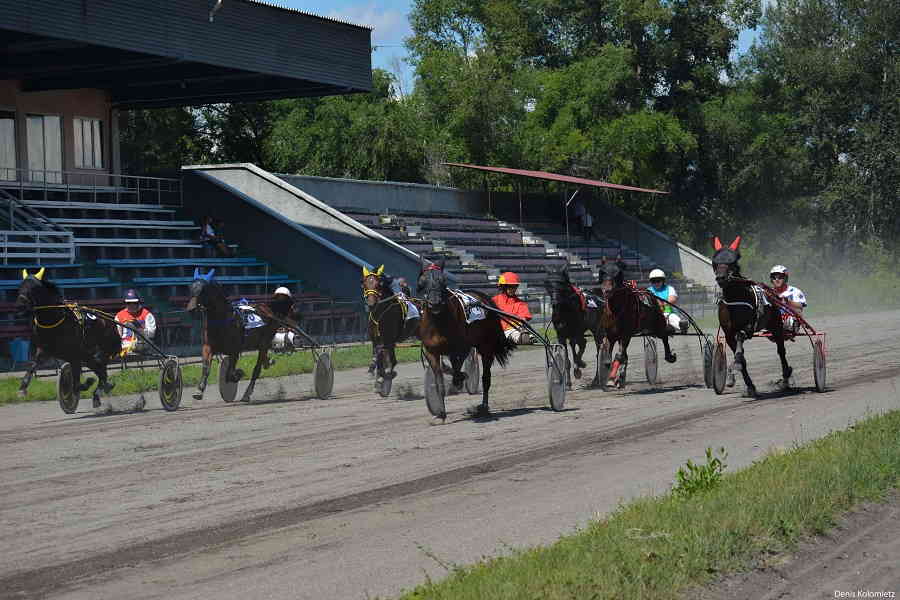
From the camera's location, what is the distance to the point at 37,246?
82.5 feet

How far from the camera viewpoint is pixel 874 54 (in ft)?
184

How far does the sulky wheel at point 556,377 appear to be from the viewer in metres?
14.3

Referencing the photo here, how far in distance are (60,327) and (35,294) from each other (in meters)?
0.54

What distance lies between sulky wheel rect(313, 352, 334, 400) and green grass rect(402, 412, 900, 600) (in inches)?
355

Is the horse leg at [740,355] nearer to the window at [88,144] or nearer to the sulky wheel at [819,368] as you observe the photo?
the sulky wheel at [819,368]

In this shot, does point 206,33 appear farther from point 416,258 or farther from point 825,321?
point 825,321

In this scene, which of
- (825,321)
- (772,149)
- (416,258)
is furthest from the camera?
(772,149)

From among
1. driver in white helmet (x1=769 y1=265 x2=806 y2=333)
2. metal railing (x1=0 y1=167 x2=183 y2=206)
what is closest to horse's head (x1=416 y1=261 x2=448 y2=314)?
driver in white helmet (x1=769 y1=265 x2=806 y2=333)

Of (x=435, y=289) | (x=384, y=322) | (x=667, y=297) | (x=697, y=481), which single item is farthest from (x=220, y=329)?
(x=697, y=481)

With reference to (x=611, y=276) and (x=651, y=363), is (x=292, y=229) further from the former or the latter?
(x=611, y=276)

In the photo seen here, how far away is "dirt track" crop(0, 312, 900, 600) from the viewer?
700 cm

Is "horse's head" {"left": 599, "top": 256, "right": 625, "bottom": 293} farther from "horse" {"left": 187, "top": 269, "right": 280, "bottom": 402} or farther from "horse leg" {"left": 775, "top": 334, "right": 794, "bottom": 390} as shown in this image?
"horse" {"left": 187, "top": 269, "right": 280, "bottom": 402}

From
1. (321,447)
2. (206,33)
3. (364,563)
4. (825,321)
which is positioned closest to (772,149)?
(825,321)

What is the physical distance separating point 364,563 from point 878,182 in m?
53.5
